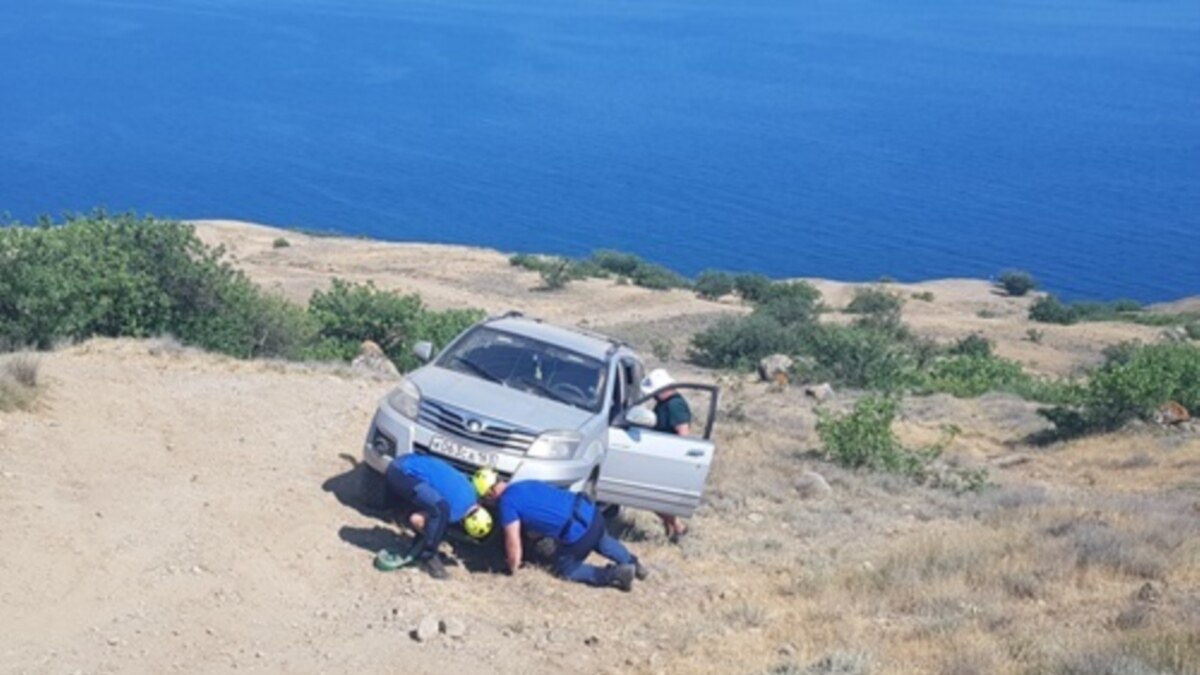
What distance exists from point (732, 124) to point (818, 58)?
134ft

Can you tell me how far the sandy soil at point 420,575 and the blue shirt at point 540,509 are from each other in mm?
360

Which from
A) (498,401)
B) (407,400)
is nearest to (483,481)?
(498,401)

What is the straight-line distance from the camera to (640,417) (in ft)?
35.2

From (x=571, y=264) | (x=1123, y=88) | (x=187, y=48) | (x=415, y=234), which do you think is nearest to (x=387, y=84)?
(x=187, y=48)

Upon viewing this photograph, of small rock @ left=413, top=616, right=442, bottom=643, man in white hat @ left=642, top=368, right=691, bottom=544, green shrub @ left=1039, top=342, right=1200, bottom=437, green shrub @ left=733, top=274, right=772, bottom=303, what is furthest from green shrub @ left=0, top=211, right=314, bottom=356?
green shrub @ left=733, top=274, right=772, bottom=303

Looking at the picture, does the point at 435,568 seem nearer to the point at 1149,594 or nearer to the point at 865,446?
the point at 1149,594

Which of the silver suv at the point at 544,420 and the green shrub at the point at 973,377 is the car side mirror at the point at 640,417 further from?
the green shrub at the point at 973,377

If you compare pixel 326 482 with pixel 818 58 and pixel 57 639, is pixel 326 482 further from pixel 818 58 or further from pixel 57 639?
pixel 818 58

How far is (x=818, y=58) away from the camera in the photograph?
460ft

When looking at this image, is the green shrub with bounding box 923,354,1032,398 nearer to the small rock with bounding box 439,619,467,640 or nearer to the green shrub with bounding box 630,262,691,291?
the green shrub with bounding box 630,262,691,291

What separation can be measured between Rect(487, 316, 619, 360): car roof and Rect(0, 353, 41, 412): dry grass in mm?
3929

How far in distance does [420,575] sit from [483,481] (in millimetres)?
789

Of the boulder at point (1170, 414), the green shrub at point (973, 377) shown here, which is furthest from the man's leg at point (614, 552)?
the green shrub at point (973, 377)

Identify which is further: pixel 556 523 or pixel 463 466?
pixel 463 466
